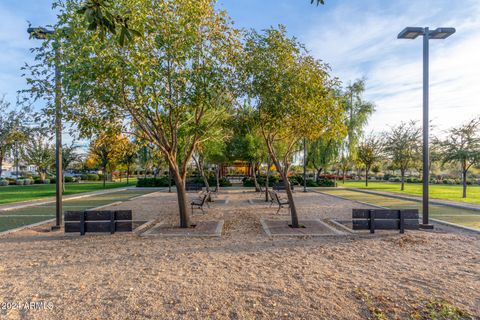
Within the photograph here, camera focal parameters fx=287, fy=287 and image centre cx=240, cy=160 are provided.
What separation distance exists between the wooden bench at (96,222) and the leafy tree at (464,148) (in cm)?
1992

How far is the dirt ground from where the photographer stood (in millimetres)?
3488

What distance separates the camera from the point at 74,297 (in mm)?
3824

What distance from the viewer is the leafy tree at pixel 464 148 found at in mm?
18145

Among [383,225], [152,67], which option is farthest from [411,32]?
[152,67]

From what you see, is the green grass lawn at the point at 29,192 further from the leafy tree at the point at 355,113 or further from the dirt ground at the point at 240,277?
the leafy tree at the point at 355,113

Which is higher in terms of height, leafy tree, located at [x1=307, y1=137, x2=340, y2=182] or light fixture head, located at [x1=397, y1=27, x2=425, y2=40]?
light fixture head, located at [x1=397, y1=27, x2=425, y2=40]

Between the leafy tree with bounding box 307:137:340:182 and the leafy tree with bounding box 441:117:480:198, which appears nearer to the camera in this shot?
the leafy tree with bounding box 441:117:480:198

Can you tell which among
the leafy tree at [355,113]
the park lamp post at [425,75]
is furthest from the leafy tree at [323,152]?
the park lamp post at [425,75]

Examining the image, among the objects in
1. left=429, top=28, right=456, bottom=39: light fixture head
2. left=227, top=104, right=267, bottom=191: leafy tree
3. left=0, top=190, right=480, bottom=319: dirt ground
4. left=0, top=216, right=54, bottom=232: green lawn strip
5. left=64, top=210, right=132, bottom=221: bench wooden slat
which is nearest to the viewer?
left=0, top=190, right=480, bottom=319: dirt ground

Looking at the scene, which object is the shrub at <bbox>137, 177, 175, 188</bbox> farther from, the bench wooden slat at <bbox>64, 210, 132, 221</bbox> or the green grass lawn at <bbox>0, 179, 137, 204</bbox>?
the bench wooden slat at <bbox>64, 210, 132, 221</bbox>

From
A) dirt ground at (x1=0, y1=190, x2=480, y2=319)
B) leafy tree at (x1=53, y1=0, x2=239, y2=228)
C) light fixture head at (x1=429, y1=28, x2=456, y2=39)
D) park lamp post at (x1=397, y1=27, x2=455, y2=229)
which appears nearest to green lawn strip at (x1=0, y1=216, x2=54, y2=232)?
dirt ground at (x1=0, y1=190, x2=480, y2=319)

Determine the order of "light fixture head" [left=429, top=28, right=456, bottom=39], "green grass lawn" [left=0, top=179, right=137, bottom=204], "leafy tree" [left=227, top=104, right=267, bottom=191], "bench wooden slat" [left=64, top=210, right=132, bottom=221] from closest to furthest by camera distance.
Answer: "bench wooden slat" [left=64, top=210, right=132, bottom=221] → "light fixture head" [left=429, top=28, right=456, bottom=39] → "leafy tree" [left=227, top=104, right=267, bottom=191] → "green grass lawn" [left=0, top=179, right=137, bottom=204]

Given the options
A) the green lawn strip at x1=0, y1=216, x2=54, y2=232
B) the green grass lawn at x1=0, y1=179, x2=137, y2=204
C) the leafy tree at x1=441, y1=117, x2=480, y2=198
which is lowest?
the green grass lawn at x1=0, y1=179, x2=137, y2=204

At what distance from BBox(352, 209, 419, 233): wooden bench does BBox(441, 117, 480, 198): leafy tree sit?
1394 cm
